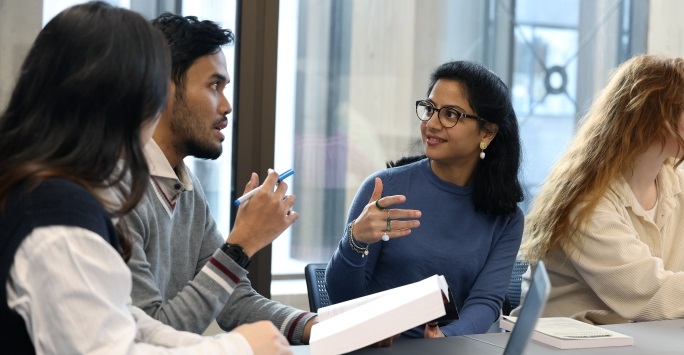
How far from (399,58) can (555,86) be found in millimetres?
805

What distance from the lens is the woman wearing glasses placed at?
8.19 feet

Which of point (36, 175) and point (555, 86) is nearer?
point (36, 175)

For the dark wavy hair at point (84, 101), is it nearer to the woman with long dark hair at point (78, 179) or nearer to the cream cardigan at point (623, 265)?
the woman with long dark hair at point (78, 179)

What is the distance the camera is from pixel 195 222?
7.04ft

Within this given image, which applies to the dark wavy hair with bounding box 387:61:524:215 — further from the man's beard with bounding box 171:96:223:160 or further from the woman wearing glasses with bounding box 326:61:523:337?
the man's beard with bounding box 171:96:223:160

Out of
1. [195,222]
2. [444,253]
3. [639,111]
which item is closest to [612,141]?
[639,111]

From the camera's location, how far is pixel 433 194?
2.62m

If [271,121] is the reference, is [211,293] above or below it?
below

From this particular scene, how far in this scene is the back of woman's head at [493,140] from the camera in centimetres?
258

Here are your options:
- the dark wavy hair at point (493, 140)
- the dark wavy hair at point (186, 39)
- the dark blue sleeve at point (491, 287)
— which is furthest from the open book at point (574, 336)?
the dark wavy hair at point (186, 39)

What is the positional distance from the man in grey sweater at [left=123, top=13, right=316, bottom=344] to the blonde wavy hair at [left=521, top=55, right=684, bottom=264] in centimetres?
96

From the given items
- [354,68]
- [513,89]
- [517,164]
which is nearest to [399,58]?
[354,68]

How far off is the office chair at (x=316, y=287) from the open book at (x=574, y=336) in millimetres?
633

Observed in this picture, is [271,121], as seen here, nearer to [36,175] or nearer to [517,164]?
[517,164]
